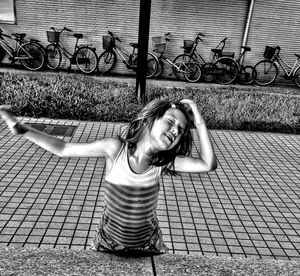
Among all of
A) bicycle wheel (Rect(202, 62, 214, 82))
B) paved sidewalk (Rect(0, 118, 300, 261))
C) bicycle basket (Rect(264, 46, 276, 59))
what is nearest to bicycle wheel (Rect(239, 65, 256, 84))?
bicycle basket (Rect(264, 46, 276, 59))

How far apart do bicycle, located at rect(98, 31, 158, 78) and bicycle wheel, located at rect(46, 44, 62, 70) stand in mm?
1260

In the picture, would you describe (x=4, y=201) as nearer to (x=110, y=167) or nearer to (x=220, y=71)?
(x=110, y=167)

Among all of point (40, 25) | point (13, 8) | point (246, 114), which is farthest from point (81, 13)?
point (246, 114)

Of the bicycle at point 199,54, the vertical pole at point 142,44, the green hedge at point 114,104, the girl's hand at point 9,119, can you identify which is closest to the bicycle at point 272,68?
the bicycle at point 199,54

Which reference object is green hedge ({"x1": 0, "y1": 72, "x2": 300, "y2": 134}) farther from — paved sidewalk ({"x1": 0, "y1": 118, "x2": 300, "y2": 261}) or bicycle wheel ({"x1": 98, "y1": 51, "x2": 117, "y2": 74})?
bicycle wheel ({"x1": 98, "y1": 51, "x2": 117, "y2": 74})

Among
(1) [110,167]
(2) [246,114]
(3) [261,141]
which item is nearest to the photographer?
(1) [110,167]

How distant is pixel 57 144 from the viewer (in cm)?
192

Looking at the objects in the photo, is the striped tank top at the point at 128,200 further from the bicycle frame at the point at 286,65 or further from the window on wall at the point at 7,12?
the bicycle frame at the point at 286,65

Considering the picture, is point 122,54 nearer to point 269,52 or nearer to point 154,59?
point 154,59

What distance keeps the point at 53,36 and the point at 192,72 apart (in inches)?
171

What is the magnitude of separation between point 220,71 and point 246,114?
4495 mm

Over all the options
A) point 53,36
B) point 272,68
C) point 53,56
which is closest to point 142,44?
point 53,36

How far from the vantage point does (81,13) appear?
459 inches

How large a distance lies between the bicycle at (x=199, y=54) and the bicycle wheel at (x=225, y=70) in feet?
0.61
